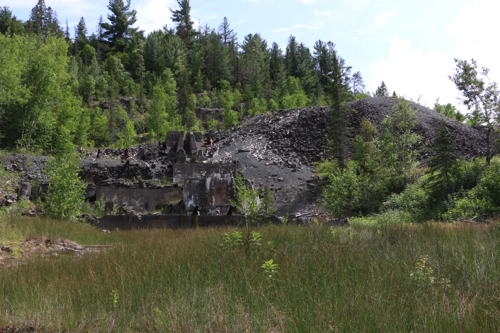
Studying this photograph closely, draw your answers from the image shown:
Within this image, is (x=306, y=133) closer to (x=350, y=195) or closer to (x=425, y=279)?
(x=350, y=195)

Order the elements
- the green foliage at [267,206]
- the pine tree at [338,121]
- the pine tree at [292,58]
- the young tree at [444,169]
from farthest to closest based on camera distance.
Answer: the pine tree at [292,58], the pine tree at [338,121], the young tree at [444,169], the green foliage at [267,206]

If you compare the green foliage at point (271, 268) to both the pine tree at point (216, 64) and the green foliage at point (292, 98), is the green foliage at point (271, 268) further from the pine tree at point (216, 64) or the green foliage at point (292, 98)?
the pine tree at point (216, 64)

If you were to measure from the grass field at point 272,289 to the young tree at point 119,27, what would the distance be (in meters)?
103

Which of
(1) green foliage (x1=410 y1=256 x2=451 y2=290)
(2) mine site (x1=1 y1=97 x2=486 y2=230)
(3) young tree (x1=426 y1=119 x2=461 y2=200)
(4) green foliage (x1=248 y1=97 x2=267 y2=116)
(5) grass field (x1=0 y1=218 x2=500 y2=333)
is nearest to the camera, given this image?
(5) grass field (x1=0 y1=218 x2=500 y2=333)

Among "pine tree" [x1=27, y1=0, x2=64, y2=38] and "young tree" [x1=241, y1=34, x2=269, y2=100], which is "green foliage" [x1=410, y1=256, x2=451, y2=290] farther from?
"pine tree" [x1=27, y1=0, x2=64, y2=38]

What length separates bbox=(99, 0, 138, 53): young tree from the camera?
9538 centimetres

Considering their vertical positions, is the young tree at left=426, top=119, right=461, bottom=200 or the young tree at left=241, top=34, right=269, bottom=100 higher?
the young tree at left=241, top=34, right=269, bottom=100

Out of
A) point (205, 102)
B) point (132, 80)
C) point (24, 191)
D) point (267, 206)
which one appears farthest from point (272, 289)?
point (132, 80)

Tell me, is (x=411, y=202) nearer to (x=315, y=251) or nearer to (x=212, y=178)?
(x=212, y=178)

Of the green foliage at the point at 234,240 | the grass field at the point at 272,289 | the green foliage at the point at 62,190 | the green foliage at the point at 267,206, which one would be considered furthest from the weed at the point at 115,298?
the green foliage at the point at 62,190

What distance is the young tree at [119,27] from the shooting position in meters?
95.4

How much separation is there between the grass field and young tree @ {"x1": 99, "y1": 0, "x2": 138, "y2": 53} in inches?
4055

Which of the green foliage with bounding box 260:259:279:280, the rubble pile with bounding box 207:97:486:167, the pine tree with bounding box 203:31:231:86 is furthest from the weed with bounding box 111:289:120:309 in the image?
the pine tree with bounding box 203:31:231:86

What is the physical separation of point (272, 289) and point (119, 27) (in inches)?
4283
